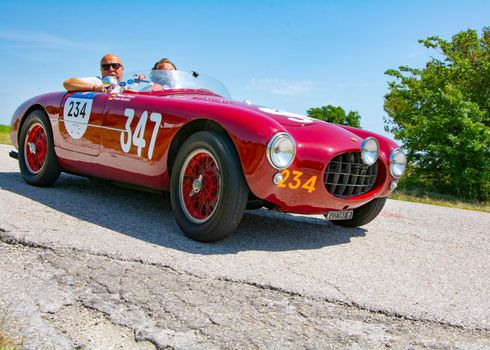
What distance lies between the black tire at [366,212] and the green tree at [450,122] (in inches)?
296

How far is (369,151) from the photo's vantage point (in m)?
3.80

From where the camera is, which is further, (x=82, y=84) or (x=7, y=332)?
(x=82, y=84)

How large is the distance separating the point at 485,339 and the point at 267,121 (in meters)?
1.77

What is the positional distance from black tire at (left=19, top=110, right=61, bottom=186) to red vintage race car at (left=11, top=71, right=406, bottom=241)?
0.50 ft

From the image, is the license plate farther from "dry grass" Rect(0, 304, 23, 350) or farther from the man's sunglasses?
the man's sunglasses

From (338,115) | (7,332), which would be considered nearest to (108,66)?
(7,332)

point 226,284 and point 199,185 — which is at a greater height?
point 199,185

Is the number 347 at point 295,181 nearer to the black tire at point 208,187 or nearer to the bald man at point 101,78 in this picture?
the black tire at point 208,187

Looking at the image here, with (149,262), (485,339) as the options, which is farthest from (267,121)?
(485,339)

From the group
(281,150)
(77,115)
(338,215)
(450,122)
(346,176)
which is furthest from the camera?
(450,122)

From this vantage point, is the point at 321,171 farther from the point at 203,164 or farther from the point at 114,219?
the point at 114,219

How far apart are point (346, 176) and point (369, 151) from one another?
260mm

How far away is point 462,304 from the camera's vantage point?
9.64ft

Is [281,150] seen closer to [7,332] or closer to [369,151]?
[369,151]
